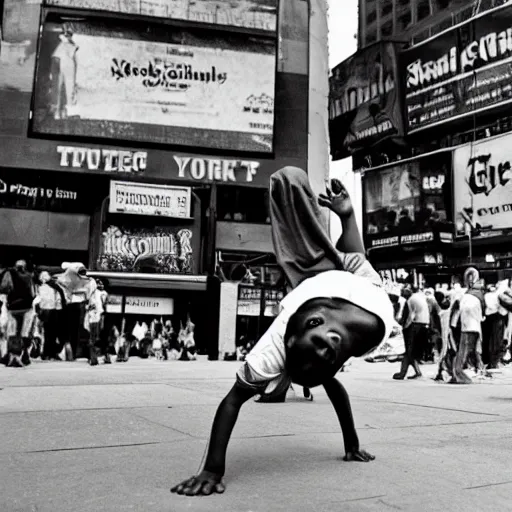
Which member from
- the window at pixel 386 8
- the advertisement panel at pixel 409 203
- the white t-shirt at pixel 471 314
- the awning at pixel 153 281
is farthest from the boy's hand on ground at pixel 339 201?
the window at pixel 386 8

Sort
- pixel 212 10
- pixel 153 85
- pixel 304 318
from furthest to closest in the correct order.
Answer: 1. pixel 212 10
2. pixel 153 85
3. pixel 304 318

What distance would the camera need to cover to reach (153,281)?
24188 mm

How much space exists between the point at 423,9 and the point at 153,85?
25401mm

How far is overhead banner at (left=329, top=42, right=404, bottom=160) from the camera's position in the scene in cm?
4034

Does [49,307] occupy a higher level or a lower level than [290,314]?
higher

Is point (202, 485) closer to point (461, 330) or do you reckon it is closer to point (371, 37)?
point (461, 330)

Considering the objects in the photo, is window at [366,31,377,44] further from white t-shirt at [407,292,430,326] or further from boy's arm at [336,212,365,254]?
A: boy's arm at [336,212,365,254]

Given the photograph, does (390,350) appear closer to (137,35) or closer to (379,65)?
(137,35)

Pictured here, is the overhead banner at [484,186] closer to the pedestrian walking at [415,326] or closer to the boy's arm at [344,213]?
the pedestrian walking at [415,326]

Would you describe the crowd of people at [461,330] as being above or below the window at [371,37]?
below

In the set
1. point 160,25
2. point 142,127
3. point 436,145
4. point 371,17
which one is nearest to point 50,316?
point 142,127

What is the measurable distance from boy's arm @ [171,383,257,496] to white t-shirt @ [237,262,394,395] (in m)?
0.08

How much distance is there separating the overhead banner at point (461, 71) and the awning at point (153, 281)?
1988cm

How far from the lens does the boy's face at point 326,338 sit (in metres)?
2.74
